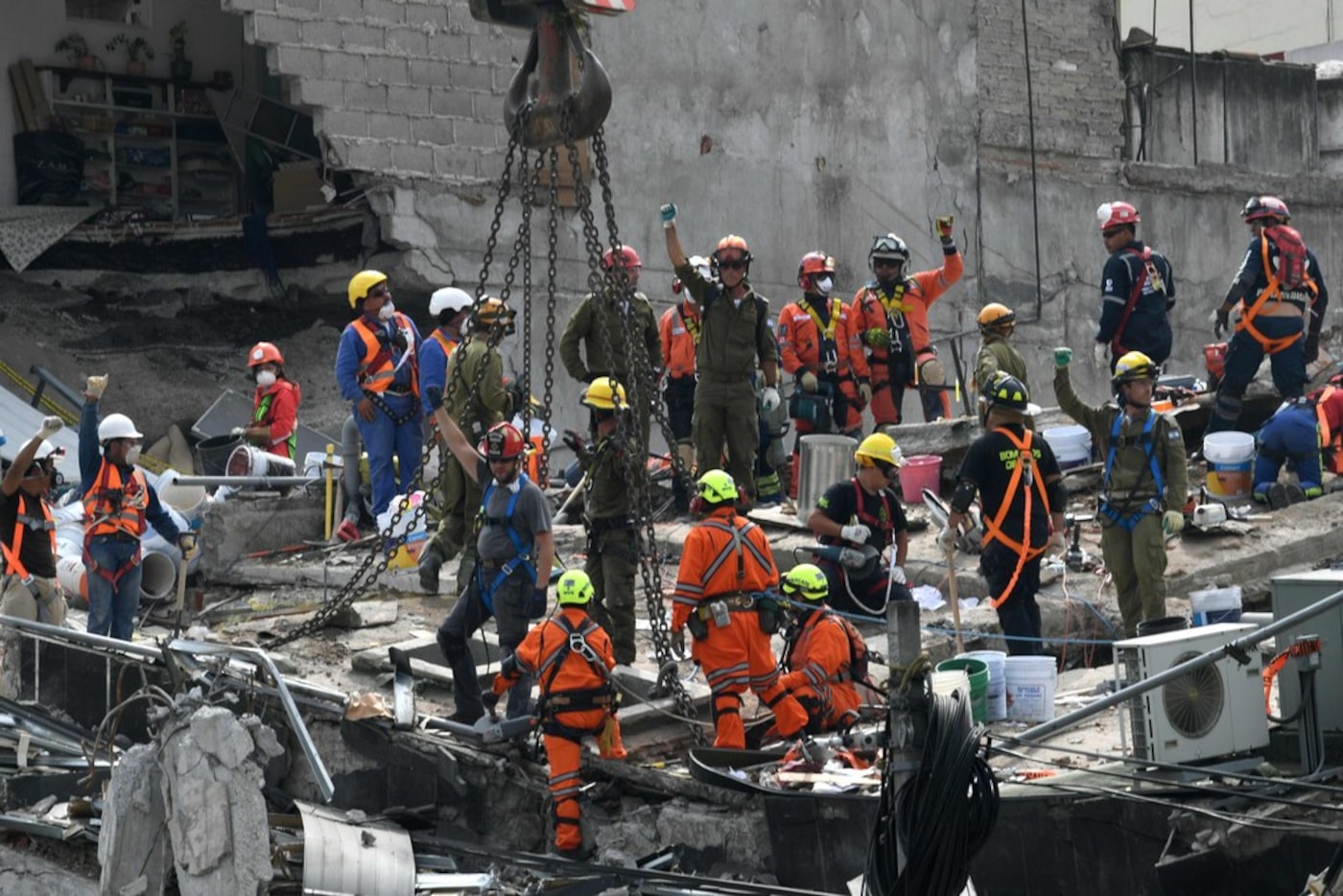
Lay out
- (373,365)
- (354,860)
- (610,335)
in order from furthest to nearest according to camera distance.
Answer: (373,365) < (610,335) < (354,860)

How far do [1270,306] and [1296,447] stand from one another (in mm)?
1098

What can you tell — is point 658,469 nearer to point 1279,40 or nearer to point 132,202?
point 132,202

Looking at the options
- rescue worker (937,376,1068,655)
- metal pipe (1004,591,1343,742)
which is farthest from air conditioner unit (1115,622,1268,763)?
rescue worker (937,376,1068,655)

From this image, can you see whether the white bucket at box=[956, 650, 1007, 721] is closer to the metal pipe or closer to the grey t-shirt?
the metal pipe

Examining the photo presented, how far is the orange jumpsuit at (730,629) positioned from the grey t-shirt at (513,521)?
Answer: 0.88 meters

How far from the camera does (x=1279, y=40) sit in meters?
37.6

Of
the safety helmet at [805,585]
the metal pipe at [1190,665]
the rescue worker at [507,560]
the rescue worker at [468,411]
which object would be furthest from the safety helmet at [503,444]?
the metal pipe at [1190,665]

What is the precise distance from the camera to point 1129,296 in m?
16.5

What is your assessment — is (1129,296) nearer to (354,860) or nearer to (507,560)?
(507,560)

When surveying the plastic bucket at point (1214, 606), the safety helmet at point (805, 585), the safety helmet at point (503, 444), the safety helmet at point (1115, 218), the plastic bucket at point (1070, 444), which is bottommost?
the plastic bucket at point (1214, 606)

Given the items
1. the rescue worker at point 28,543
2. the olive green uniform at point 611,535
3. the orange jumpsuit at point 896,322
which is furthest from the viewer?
the orange jumpsuit at point 896,322

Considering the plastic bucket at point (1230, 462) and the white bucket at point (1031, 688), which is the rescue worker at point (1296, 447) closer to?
the plastic bucket at point (1230, 462)

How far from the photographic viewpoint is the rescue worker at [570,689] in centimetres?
1129

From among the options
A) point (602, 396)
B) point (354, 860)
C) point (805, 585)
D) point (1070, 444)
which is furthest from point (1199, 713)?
point (1070, 444)
